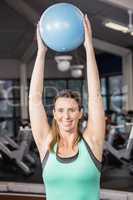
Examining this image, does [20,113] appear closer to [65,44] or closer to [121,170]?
[121,170]

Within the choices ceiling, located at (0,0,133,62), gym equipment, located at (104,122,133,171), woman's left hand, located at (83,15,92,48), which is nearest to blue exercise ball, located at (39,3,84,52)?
woman's left hand, located at (83,15,92,48)

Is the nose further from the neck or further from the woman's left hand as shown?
the woman's left hand

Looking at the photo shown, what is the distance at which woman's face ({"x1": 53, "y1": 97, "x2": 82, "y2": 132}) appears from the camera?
1414mm

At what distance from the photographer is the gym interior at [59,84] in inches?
203

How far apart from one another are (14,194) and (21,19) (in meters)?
4.00

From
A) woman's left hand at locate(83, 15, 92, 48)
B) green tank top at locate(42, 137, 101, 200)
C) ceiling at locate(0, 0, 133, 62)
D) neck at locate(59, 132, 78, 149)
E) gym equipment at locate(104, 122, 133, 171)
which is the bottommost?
gym equipment at locate(104, 122, 133, 171)

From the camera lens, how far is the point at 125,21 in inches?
271

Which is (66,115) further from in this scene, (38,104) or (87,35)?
(87,35)

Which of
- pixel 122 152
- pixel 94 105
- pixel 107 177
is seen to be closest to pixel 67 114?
pixel 94 105

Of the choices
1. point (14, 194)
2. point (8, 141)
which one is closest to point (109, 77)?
point (8, 141)

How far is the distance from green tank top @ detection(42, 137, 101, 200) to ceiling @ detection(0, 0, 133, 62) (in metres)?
4.04

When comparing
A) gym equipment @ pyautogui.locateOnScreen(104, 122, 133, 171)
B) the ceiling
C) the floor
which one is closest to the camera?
the floor

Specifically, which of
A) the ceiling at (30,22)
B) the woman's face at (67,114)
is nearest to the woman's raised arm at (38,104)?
the woman's face at (67,114)

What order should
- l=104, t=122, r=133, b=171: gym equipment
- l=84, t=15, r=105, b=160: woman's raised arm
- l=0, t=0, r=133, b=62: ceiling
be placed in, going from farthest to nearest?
l=0, t=0, r=133, b=62: ceiling
l=104, t=122, r=133, b=171: gym equipment
l=84, t=15, r=105, b=160: woman's raised arm
